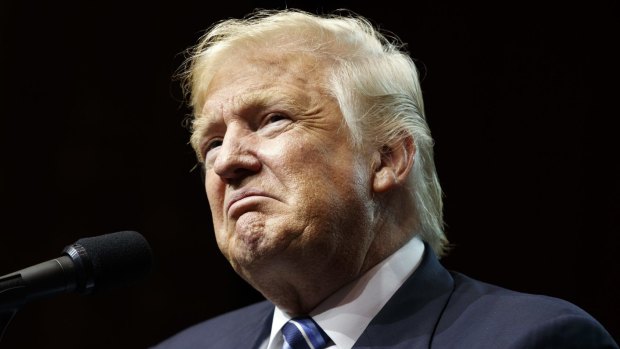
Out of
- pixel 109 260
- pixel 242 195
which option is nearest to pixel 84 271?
pixel 109 260

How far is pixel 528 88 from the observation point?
9.96 feet

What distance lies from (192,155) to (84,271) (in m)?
2.17

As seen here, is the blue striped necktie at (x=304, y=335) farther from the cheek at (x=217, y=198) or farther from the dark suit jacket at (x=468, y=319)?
the cheek at (x=217, y=198)

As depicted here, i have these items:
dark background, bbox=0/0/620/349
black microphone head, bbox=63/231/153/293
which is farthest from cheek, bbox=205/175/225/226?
dark background, bbox=0/0/620/349

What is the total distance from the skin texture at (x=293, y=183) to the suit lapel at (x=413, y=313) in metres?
0.12

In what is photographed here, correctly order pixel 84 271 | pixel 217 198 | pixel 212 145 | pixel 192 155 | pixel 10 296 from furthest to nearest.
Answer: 1. pixel 192 155
2. pixel 212 145
3. pixel 217 198
4. pixel 84 271
5. pixel 10 296

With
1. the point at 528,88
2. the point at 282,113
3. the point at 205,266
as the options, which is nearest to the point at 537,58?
the point at 528,88

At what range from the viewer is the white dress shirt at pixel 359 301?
2105 mm

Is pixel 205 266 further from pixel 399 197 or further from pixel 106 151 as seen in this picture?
pixel 399 197

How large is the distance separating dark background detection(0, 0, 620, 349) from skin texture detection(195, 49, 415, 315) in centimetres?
90

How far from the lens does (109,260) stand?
5.48 ft

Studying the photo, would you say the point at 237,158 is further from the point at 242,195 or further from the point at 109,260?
the point at 109,260

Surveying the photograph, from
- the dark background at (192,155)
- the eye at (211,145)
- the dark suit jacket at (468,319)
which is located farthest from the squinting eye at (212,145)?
the dark background at (192,155)

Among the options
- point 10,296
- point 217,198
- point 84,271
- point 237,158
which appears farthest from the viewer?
point 217,198
